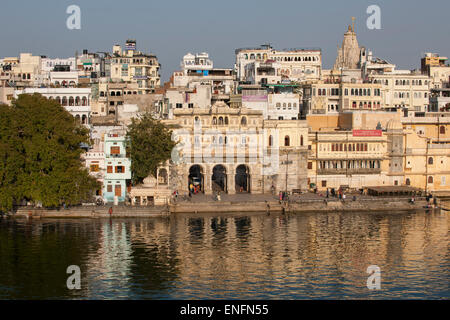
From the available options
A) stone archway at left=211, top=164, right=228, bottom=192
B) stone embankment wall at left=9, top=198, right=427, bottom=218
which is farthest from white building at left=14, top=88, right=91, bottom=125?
stone archway at left=211, top=164, right=228, bottom=192

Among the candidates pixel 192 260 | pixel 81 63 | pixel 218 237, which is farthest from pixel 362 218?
pixel 81 63

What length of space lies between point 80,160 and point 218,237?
16868mm

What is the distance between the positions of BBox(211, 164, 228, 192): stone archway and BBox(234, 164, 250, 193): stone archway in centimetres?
132

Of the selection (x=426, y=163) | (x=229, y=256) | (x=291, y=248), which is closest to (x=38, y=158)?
(x=229, y=256)

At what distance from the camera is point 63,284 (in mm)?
43062

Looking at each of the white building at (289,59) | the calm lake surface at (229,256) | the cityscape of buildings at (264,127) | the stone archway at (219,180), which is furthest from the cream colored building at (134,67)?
the calm lake surface at (229,256)

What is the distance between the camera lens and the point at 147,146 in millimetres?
65875

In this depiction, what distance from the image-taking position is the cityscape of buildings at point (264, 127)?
69.3 metres

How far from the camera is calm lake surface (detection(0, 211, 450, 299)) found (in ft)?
139

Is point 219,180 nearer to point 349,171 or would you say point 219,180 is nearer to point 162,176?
point 162,176

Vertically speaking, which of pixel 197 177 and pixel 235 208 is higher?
pixel 197 177

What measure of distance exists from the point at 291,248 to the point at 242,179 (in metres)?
24.1

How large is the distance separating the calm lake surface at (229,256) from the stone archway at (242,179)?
896 cm

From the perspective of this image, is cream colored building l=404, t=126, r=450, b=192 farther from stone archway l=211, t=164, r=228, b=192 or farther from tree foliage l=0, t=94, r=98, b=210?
tree foliage l=0, t=94, r=98, b=210
